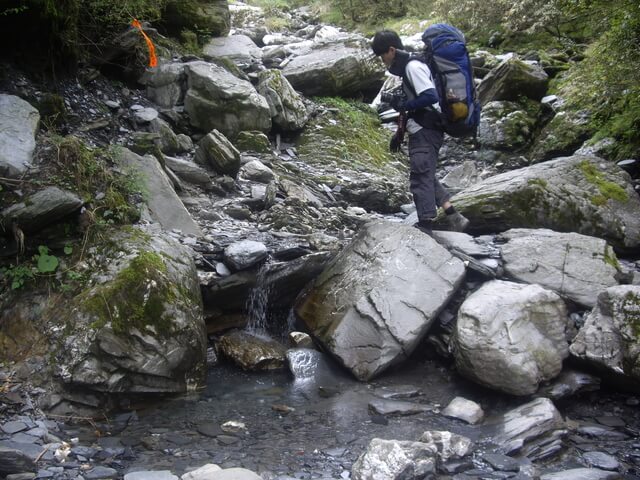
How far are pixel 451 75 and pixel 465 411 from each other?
3.07 meters

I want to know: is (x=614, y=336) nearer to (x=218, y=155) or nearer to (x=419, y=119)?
(x=419, y=119)

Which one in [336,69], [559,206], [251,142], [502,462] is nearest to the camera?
[502,462]

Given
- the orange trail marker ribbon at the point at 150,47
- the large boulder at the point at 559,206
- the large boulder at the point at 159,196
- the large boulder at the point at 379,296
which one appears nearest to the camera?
the large boulder at the point at 379,296

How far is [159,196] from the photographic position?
21.1ft

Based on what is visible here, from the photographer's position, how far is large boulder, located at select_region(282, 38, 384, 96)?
1095cm

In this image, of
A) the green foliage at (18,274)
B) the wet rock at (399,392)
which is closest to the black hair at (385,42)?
the wet rock at (399,392)

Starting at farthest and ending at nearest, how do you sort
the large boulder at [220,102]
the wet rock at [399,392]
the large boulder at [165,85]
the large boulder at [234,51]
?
1. the large boulder at [234,51]
2. the large boulder at [165,85]
3. the large boulder at [220,102]
4. the wet rock at [399,392]

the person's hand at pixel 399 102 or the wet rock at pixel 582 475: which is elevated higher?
the person's hand at pixel 399 102

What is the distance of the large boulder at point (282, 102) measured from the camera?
378 inches

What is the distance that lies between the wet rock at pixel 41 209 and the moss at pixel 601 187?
564 centimetres

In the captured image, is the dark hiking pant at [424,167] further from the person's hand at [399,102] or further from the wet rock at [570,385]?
the wet rock at [570,385]

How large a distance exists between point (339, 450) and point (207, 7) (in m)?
9.28

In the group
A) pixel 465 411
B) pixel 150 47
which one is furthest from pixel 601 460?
pixel 150 47

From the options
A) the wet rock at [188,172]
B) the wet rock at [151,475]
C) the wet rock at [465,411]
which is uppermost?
the wet rock at [188,172]
